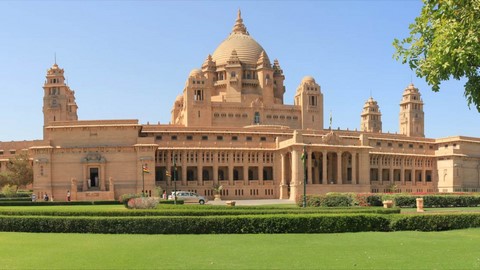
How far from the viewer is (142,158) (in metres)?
66.3

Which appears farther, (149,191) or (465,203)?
(149,191)

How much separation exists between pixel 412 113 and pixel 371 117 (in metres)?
9.00

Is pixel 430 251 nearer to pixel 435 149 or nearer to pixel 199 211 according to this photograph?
pixel 199 211

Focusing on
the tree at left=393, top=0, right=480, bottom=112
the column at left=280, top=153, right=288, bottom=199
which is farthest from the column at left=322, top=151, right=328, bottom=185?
the tree at left=393, top=0, right=480, bottom=112

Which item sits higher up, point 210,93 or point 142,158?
point 210,93

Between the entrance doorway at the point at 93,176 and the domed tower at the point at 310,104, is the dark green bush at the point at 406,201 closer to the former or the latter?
the entrance doorway at the point at 93,176

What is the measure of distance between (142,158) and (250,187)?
47.5ft

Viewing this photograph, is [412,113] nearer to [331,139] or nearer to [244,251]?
[331,139]

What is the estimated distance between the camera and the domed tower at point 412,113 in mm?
104312

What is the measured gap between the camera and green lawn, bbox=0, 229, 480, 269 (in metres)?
17.6

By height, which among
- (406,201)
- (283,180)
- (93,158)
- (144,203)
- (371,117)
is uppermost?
(371,117)

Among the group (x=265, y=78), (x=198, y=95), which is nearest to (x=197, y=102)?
(x=198, y=95)

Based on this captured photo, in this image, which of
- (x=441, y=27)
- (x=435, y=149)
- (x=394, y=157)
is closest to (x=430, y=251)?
(x=441, y=27)

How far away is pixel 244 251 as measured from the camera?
20.2 m
